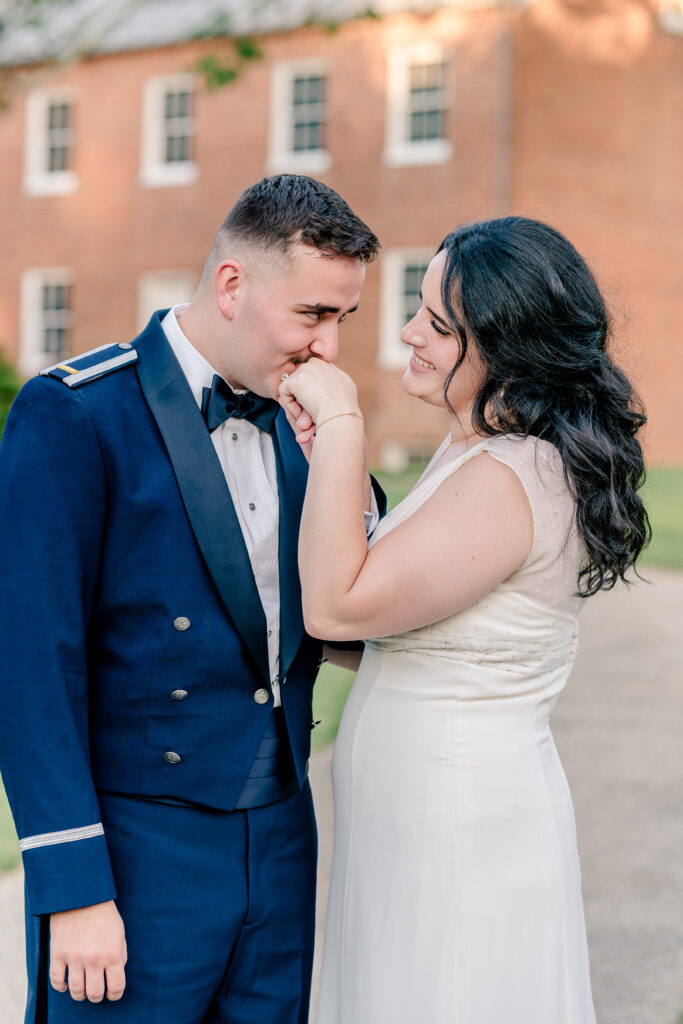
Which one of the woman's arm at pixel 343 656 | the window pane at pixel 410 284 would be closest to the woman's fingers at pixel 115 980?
the woman's arm at pixel 343 656

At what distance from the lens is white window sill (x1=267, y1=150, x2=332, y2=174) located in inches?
753

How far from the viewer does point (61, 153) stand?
21297 mm

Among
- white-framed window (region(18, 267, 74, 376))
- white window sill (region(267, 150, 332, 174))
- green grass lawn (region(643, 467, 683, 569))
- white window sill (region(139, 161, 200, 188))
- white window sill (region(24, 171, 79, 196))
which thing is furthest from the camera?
white-framed window (region(18, 267, 74, 376))

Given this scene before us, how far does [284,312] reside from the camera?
2.50 m

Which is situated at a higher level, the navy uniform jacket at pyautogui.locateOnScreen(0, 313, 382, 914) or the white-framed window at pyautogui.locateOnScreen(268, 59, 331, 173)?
the white-framed window at pyautogui.locateOnScreen(268, 59, 331, 173)

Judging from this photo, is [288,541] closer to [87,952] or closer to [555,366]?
[555,366]

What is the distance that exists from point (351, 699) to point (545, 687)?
0.47m

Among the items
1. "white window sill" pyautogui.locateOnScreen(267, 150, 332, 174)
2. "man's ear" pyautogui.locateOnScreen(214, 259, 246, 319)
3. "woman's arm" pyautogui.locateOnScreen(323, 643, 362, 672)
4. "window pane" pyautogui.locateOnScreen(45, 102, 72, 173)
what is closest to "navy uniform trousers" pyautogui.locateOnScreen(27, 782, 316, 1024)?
"woman's arm" pyautogui.locateOnScreen(323, 643, 362, 672)

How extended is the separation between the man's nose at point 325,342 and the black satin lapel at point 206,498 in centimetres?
33

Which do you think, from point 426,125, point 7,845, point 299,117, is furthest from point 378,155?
point 7,845

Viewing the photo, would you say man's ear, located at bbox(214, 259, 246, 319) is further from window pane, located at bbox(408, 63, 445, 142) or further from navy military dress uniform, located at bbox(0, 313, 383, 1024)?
window pane, located at bbox(408, 63, 445, 142)

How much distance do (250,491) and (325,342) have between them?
378 mm

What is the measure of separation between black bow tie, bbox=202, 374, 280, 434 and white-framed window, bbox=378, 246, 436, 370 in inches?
631

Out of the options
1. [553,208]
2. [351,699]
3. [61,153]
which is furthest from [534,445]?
[61,153]
